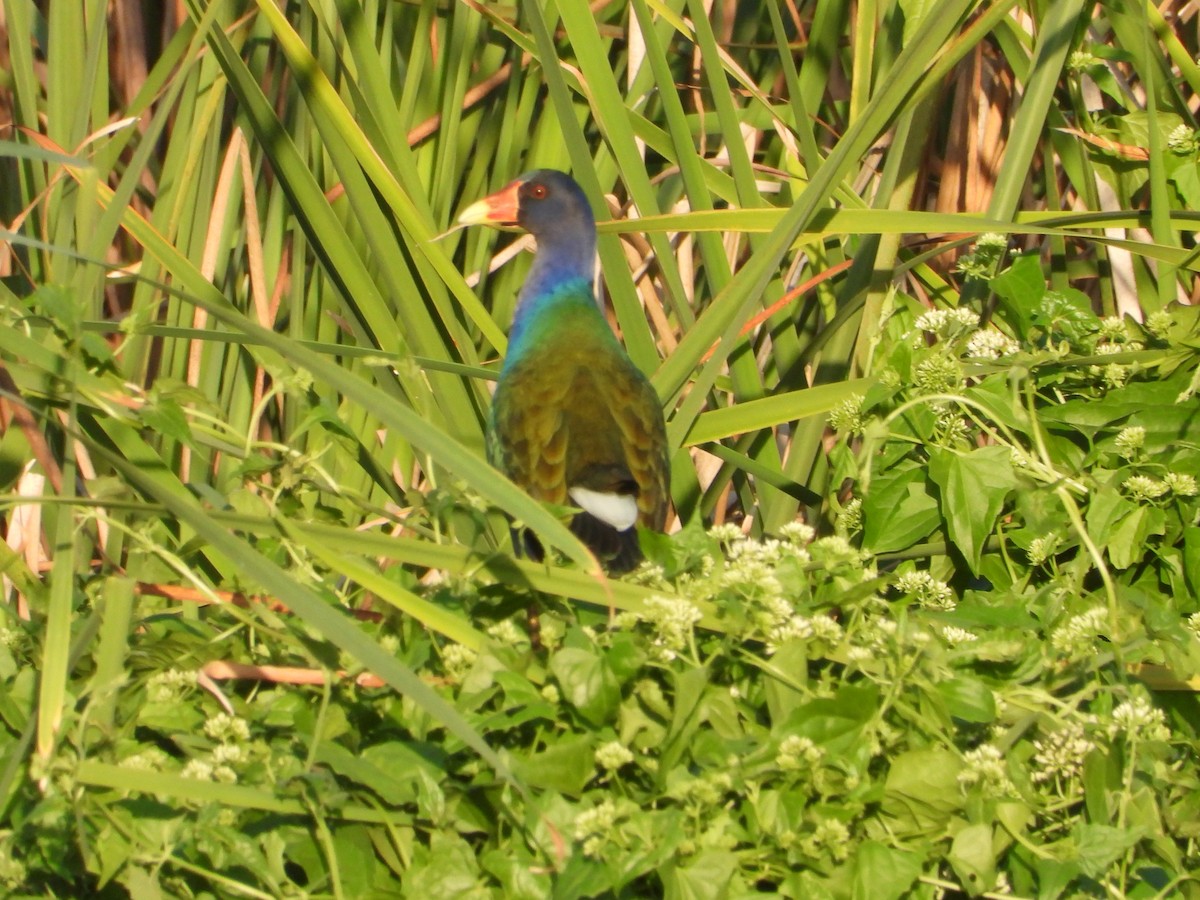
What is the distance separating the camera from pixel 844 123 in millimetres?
2684

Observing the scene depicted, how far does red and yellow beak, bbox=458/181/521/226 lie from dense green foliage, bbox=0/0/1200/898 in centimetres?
8

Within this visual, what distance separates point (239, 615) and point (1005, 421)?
937mm

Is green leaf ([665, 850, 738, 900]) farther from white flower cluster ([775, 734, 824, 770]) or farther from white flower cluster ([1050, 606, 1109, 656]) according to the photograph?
white flower cluster ([1050, 606, 1109, 656])

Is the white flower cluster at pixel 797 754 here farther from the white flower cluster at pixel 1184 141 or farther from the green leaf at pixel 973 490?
the white flower cluster at pixel 1184 141

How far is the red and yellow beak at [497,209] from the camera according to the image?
7.69 feet

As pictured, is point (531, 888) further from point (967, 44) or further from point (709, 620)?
point (967, 44)

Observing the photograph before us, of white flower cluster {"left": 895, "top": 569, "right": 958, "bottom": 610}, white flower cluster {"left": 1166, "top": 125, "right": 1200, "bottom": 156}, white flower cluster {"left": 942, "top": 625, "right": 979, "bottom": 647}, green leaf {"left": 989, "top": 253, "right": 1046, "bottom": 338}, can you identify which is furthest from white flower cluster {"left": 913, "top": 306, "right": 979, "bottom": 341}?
white flower cluster {"left": 1166, "top": 125, "right": 1200, "bottom": 156}

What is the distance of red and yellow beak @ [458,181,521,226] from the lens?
234 centimetres

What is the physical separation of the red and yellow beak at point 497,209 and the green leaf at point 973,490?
0.93m

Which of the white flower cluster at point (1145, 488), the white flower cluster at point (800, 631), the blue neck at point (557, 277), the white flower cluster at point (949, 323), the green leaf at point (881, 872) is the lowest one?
the green leaf at point (881, 872)

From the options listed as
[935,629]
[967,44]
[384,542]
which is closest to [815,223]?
[967,44]

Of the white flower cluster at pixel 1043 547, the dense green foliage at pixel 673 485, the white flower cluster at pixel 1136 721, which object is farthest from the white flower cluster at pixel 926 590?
the white flower cluster at pixel 1136 721

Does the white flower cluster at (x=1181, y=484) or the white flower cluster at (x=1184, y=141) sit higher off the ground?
the white flower cluster at (x=1184, y=141)

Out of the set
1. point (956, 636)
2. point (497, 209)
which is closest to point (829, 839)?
point (956, 636)
